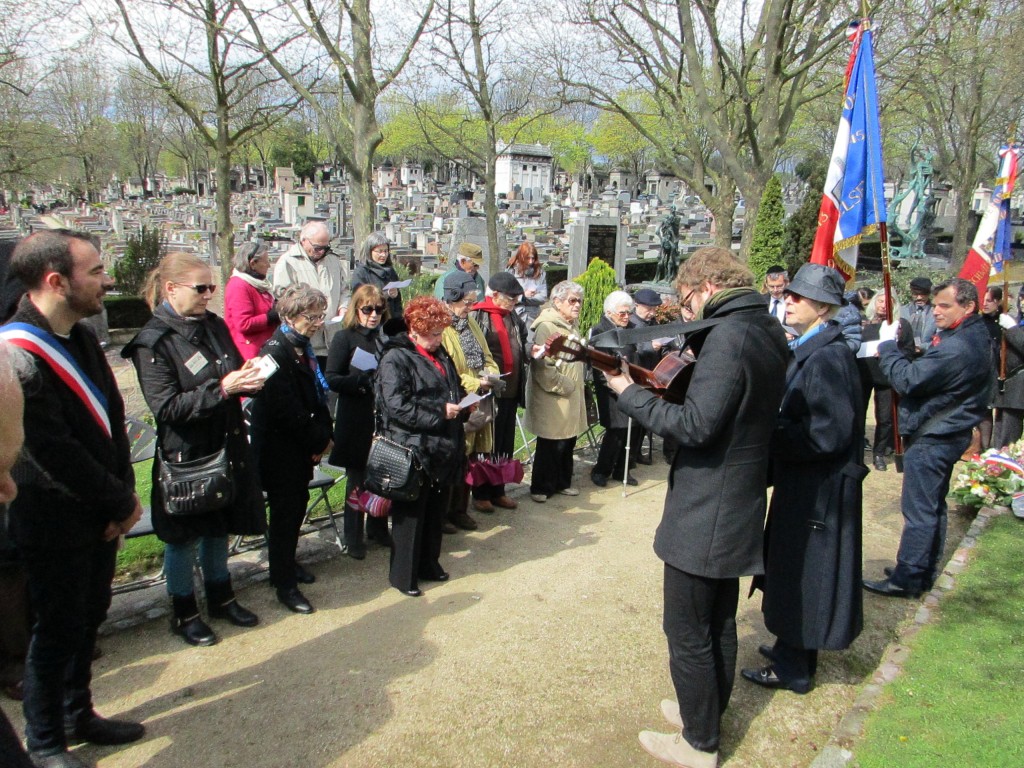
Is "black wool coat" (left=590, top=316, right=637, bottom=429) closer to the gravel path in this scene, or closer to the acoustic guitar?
the gravel path

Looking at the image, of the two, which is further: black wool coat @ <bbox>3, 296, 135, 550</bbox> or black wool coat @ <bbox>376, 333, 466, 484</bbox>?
black wool coat @ <bbox>376, 333, 466, 484</bbox>

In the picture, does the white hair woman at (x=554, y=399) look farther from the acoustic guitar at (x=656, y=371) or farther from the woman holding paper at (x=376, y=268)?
the acoustic guitar at (x=656, y=371)

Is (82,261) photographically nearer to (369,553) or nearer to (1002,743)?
(369,553)

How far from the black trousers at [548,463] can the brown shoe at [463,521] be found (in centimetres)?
88

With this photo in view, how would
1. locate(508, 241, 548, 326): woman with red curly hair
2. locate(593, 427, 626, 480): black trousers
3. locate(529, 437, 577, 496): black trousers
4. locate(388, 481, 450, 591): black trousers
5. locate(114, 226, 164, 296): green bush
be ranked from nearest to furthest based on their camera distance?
locate(388, 481, 450, 591): black trousers, locate(529, 437, 577, 496): black trousers, locate(593, 427, 626, 480): black trousers, locate(508, 241, 548, 326): woman with red curly hair, locate(114, 226, 164, 296): green bush

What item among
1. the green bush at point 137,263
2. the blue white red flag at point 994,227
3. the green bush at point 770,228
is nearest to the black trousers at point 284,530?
the blue white red flag at point 994,227

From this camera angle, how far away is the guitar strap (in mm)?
2736

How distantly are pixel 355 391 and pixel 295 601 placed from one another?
1.32 m

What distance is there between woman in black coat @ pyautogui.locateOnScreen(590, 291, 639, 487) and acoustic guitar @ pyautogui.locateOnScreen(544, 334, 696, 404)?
3.09 m

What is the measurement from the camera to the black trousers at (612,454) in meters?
6.55

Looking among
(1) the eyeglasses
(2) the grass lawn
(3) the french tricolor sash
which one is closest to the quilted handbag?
(1) the eyeglasses

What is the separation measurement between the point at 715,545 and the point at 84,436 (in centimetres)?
238

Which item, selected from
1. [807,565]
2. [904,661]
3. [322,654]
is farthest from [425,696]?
[904,661]

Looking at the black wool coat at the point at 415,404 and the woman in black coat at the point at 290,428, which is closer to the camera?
the woman in black coat at the point at 290,428
